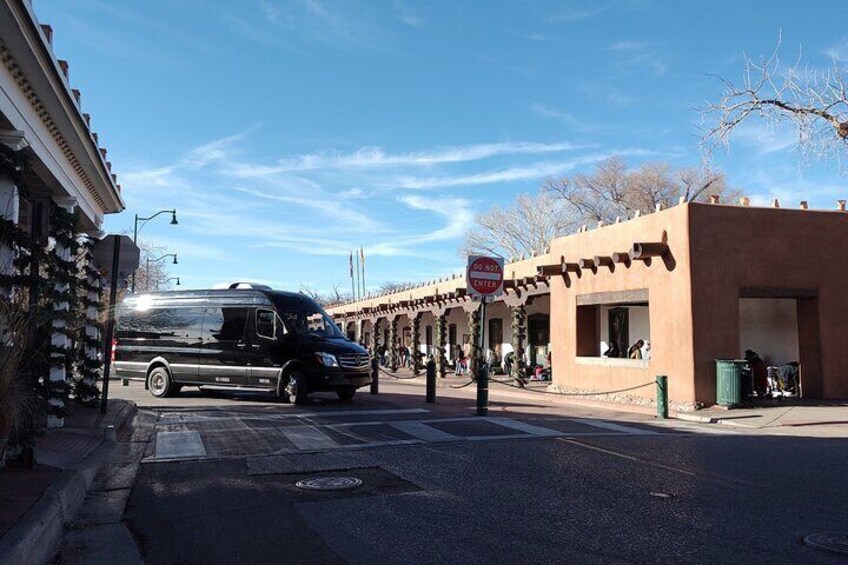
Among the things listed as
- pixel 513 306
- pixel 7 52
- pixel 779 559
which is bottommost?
pixel 779 559

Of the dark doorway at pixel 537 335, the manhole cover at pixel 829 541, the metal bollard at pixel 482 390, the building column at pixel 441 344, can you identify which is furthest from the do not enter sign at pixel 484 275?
the dark doorway at pixel 537 335

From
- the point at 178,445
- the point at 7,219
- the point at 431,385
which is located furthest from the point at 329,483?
the point at 431,385

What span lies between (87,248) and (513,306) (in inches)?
590

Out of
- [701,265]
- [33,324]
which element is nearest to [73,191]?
[33,324]

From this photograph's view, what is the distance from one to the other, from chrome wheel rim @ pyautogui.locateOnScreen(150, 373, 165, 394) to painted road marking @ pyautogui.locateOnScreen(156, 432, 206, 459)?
6.40 meters

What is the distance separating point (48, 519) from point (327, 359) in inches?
377

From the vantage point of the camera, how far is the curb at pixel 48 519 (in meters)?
4.20

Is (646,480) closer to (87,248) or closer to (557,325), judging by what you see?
(87,248)

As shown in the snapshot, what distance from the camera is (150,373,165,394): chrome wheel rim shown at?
16.4 m

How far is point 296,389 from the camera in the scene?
1434 centimetres

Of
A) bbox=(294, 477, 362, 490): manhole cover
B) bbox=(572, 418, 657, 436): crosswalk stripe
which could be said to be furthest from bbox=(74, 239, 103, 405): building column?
bbox=(572, 418, 657, 436): crosswalk stripe

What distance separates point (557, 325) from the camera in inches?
843

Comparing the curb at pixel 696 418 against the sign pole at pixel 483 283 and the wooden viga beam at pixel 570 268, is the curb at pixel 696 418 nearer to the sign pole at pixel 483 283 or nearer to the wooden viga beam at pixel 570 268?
the sign pole at pixel 483 283

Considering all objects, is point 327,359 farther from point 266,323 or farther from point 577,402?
point 577,402
